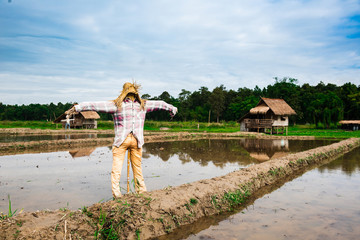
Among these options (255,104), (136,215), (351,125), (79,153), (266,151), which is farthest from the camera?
(255,104)

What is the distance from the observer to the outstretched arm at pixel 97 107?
398cm

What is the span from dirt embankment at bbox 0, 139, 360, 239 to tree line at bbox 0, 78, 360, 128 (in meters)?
33.5

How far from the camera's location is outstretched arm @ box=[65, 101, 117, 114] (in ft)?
13.1

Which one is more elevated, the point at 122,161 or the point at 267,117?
the point at 267,117

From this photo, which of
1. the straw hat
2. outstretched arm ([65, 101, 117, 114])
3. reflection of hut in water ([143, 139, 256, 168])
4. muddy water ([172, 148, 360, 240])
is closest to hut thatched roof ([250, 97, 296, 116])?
reflection of hut in water ([143, 139, 256, 168])

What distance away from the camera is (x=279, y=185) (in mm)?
6082

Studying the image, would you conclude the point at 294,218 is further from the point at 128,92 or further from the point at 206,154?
the point at 206,154

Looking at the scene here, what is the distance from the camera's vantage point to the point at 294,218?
12.9ft

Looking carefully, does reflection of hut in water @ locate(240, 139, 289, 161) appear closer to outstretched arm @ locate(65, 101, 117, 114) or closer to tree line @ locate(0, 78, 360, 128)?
outstretched arm @ locate(65, 101, 117, 114)

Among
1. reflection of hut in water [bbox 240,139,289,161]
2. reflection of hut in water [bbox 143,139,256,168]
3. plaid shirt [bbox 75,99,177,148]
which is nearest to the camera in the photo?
plaid shirt [bbox 75,99,177,148]

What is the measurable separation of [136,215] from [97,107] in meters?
1.67

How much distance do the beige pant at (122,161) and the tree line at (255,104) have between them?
3428 cm

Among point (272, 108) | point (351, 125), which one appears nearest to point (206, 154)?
point (272, 108)

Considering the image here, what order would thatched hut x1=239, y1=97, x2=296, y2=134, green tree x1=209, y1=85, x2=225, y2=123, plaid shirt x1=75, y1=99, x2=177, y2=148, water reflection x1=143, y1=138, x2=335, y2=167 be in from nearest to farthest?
plaid shirt x1=75, y1=99, x2=177, y2=148, water reflection x1=143, y1=138, x2=335, y2=167, thatched hut x1=239, y1=97, x2=296, y2=134, green tree x1=209, y1=85, x2=225, y2=123
